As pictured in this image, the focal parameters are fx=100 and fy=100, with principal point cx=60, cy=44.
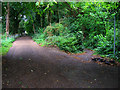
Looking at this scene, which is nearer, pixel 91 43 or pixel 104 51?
pixel 104 51

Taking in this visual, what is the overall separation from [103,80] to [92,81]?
449 millimetres

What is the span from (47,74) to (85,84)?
1591mm

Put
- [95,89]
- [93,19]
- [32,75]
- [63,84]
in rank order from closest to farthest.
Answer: [95,89]
[63,84]
[32,75]
[93,19]

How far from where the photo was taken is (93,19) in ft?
40.3

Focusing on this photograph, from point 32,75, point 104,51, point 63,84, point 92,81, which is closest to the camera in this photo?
point 63,84

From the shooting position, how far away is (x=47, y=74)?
4207 millimetres

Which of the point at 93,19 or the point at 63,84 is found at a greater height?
the point at 93,19

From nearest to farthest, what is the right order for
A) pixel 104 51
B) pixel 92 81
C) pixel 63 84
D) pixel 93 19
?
1. pixel 63 84
2. pixel 92 81
3. pixel 104 51
4. pixel 93 19

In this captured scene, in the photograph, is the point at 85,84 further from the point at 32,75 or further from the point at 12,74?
the point at 12,74

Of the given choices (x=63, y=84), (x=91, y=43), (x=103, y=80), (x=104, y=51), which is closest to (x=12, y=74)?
(x=63, y=84)

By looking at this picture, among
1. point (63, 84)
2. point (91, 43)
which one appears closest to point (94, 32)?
point (91, 43)

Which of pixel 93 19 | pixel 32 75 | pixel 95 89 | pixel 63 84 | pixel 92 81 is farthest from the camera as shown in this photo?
pixel 93 19

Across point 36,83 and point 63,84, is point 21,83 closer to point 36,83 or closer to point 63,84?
point 36,83

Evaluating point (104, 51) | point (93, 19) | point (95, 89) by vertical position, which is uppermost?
point (93, 19)
